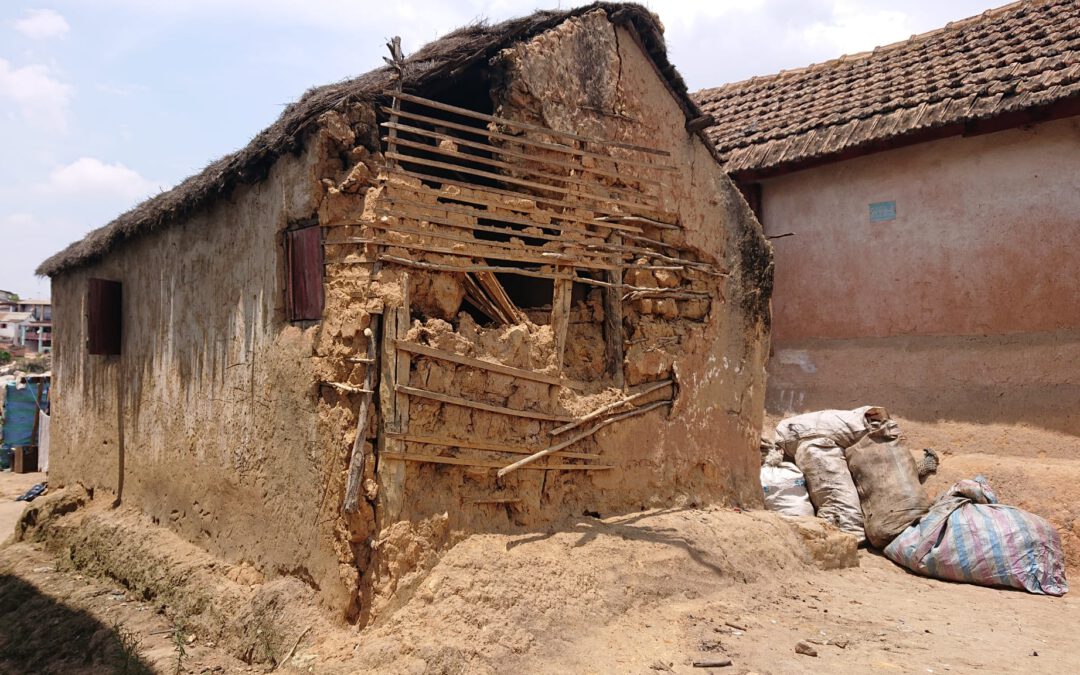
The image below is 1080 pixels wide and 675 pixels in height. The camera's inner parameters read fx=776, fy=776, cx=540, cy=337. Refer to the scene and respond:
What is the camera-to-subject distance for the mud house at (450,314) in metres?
4.01

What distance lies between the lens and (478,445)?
4.22 meters

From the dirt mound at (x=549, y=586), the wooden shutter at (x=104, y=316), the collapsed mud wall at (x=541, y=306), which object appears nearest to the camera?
the dirt mound at (x=549, y=586)

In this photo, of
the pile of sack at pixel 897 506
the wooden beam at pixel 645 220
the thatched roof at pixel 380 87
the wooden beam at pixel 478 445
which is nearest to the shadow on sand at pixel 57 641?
the wooden beam at pixel 478 445

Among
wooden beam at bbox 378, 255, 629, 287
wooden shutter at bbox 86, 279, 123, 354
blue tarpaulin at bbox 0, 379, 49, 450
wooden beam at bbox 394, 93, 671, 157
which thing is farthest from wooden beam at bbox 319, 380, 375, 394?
blue tarpaulin at bbox 0, 379, 49, 450

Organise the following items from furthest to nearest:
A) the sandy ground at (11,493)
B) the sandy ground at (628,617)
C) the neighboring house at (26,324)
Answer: the neighboring house at (26,324) < the sandy ground at (11,493) < the sandy ground at (628,617)

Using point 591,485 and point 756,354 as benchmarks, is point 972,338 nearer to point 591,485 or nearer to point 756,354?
point 756,354

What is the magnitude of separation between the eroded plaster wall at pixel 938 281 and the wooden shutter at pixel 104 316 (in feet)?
23.3

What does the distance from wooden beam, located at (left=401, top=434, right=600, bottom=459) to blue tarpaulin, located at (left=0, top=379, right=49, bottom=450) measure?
12822mm

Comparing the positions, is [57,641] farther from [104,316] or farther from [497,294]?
[497,294]

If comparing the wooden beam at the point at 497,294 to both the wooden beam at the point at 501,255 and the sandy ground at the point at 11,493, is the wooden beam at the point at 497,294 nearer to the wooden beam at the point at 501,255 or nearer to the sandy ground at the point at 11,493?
the wooden beam at the point at 501,255

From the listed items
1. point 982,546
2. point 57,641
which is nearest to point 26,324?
point 57,641

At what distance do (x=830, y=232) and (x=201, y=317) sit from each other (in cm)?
693

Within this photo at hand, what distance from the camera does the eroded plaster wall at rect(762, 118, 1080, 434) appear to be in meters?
7.58

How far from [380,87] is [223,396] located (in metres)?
2.26
